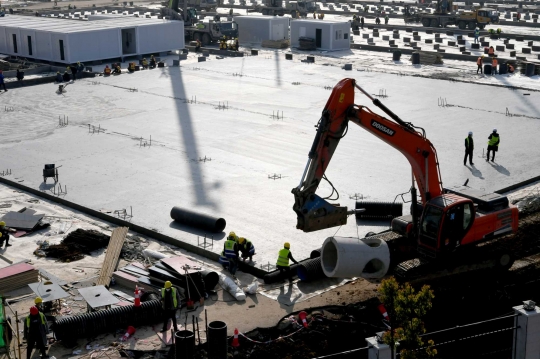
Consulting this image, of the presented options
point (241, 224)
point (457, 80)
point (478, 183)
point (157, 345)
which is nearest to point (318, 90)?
point (457, 80)

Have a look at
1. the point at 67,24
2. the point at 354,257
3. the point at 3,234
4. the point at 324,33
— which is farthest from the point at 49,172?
the point at 324,33

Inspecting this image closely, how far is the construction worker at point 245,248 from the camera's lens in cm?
1814

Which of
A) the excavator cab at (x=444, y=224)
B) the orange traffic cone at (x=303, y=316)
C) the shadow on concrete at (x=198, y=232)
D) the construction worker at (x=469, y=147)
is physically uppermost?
the excavator cab at (x=444, y=224)

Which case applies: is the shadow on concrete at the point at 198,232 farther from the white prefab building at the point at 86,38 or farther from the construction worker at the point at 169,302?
the white prefab building at the point at 86,38

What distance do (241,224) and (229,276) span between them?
123 inches

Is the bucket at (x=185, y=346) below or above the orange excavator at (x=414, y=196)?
below

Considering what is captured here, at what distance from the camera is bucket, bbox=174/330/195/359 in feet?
43.9

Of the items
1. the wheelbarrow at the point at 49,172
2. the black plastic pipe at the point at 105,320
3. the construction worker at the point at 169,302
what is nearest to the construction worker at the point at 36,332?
the black plastic pipe at the point at 105,320

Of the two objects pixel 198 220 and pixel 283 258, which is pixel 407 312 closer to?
pixel 283 258

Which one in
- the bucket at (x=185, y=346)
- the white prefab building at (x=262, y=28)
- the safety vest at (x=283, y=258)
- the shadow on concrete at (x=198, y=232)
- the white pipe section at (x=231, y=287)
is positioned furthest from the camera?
the white prefab building at (x=262, y=28)

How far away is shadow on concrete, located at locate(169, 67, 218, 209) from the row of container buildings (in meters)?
7.19

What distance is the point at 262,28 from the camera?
59.0 meters

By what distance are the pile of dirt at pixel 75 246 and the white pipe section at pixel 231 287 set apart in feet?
12.8

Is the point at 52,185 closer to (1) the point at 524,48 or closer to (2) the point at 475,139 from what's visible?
(2) the point at 475,139
